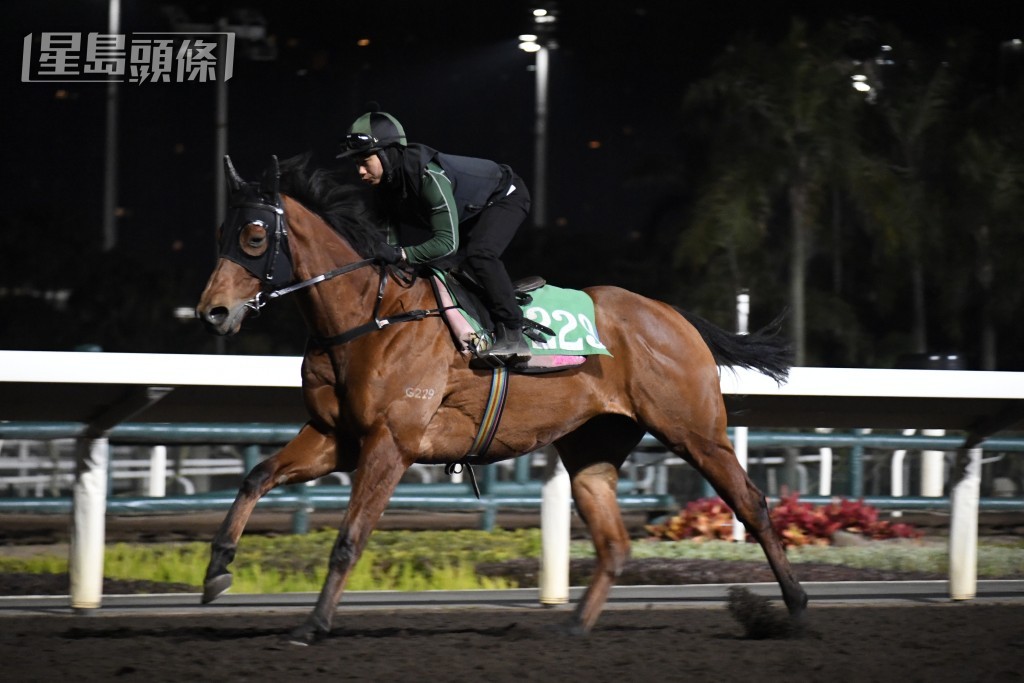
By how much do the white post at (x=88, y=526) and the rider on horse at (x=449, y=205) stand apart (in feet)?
5.57

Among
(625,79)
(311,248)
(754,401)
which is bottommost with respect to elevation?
(754,401)

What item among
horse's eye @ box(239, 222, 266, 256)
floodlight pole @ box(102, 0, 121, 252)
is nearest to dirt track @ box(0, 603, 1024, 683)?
horse's eye @ box(239, 222, 266, 256)

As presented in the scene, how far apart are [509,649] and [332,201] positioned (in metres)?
2.01

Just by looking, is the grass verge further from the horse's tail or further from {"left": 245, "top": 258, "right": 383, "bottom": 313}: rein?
{"left": 245, "top": 258, "right": 383, "bottom": 313}: rein

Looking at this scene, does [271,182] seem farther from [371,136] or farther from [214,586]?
[214,586]

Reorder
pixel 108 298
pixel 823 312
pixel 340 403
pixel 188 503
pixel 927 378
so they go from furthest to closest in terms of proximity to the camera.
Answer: pixel 823 312 → pixel 108 298 → pixel 188 503 → pixel 927 378 → pixel 340 403

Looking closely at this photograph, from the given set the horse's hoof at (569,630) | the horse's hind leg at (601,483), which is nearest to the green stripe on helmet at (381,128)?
the horse's hind leg at (601,483)

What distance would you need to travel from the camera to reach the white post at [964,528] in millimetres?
7051

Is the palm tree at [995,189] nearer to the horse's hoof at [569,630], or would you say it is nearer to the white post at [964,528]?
the white post at [964,528]

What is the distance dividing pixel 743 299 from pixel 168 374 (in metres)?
5.34

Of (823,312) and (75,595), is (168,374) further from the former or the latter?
(823,312)

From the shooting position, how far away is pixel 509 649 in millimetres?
5102

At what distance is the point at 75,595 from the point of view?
607 centimetres

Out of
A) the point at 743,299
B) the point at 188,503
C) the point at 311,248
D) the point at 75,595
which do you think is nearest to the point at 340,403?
the point at 311,248
